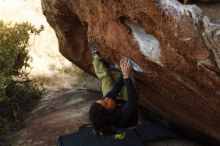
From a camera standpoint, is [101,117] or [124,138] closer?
[101,117]

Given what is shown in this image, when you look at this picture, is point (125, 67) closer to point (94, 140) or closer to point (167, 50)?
point (167, 50)

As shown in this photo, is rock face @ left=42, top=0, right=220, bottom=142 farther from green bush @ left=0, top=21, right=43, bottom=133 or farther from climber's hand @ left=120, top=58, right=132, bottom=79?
green bush @ left=0, top=21, right=43, bottom=133

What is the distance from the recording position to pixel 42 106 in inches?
442

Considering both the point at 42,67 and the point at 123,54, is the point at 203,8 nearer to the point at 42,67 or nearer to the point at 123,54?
the point at 123,54

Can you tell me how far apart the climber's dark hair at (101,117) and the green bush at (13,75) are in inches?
173

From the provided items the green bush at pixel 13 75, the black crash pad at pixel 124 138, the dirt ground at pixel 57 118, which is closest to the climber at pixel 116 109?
the black crash pad at pixel 124 138

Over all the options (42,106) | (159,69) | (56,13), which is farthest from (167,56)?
(42,106)

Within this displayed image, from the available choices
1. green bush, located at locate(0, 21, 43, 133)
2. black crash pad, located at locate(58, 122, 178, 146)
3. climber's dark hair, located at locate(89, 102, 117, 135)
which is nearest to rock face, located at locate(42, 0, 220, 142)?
black crash pad, located at locate(58, 122, 178, 146)

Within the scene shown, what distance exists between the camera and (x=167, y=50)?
532 centimetres

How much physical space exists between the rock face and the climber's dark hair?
854 mm

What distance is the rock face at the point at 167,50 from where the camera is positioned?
4809mm

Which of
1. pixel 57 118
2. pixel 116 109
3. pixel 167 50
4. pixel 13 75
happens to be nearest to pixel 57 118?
pixel 57 118

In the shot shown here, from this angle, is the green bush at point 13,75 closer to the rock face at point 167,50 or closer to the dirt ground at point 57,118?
the dirt ground at point 57,118

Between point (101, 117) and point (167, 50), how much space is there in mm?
1290
